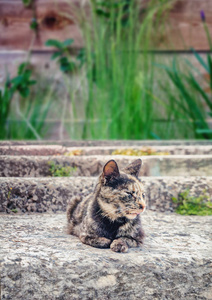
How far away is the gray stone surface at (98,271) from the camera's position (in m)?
1.04

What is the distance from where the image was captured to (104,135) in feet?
10.5

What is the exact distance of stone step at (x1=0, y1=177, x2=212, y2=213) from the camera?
1714 millimetres

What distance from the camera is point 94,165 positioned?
2.09 metres

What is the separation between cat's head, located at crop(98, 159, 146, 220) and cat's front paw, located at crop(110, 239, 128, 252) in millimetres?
79

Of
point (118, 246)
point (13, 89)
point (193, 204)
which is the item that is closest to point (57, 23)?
point (13, 89)

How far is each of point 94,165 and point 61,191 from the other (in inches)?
14.2

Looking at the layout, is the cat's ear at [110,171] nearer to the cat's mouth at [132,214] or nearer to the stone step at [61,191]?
the cat's mouth at [132,214]

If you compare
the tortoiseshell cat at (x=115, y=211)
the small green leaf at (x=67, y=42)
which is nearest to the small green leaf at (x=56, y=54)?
the small green leaf at (x=67, y=42)

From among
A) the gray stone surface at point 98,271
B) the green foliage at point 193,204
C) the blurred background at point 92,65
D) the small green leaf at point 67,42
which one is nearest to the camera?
the gray stone surface at point 98,271

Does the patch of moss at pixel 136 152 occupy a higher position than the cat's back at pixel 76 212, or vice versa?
the patch of moss at pixel 136 152

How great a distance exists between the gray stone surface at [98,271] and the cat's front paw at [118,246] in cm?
2

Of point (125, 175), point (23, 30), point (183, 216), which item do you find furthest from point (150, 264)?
point (23, 30)

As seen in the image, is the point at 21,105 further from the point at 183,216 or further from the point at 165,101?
the point at 183,216

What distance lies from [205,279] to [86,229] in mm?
420
